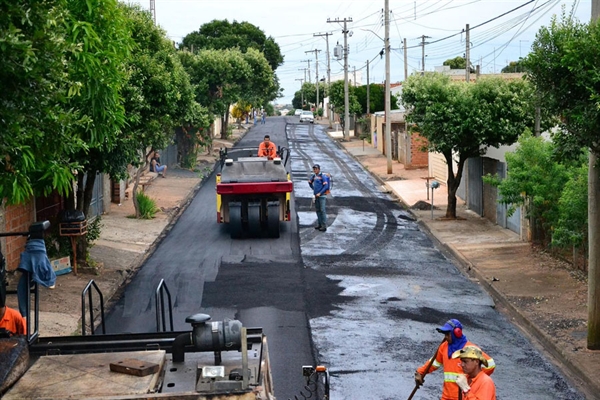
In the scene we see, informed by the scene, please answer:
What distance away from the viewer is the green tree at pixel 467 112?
80.2ft

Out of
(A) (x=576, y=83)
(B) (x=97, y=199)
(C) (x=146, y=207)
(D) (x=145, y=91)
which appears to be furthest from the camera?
(C) (x=146, y=207)

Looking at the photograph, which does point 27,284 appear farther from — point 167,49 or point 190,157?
point 190,157

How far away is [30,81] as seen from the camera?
8539mm

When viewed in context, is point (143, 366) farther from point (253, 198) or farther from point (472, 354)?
point (253, 198)

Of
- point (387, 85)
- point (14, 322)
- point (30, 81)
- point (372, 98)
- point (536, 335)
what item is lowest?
point (536, 335)

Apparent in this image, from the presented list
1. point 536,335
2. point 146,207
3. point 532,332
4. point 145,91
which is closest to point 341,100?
point 146,207

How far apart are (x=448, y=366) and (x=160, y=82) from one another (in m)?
13.0

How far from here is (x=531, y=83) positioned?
524 inches

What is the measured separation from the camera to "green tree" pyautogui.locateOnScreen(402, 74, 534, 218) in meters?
24.4

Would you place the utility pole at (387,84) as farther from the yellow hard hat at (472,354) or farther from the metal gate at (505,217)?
the yellow hard hat at (472,354)

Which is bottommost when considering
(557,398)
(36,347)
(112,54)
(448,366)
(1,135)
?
(557,398)

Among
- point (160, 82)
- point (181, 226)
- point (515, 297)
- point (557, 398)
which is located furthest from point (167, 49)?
point (557, 398)

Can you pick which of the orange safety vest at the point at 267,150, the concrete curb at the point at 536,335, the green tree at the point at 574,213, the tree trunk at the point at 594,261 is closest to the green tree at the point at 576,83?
the tree trunk at the point at 594,261

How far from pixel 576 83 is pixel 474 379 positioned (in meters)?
5.50
